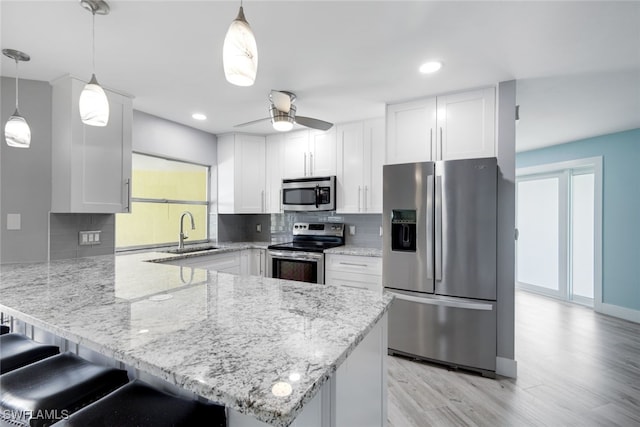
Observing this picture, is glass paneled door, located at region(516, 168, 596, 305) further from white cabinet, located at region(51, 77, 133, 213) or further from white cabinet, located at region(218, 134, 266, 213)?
white cabinet, located at region(51, 77, 133, 213)

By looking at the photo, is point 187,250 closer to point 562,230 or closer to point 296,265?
point 296,265

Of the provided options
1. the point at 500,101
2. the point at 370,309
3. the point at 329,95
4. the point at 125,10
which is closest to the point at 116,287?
the point at 370,309

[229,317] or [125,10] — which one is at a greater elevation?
[125,10]

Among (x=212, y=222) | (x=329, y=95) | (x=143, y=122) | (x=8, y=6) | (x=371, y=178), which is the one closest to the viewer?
(x=8, y=6)

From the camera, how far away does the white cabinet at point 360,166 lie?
11.0 ft

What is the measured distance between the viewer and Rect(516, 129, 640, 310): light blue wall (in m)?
3.62

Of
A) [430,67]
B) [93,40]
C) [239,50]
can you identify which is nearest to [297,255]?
[430,67]

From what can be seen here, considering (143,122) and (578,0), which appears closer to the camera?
(578,0)

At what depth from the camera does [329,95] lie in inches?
106

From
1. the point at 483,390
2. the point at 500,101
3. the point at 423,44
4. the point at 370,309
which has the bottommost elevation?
the point at 483,390

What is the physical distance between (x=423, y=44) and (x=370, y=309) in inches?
67.9

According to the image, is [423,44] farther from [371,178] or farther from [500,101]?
[371,178]

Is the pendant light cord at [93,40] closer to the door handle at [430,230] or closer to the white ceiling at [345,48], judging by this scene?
the white ceiling at [345,48]

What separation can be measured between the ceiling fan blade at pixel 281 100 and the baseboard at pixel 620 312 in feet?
15.8
